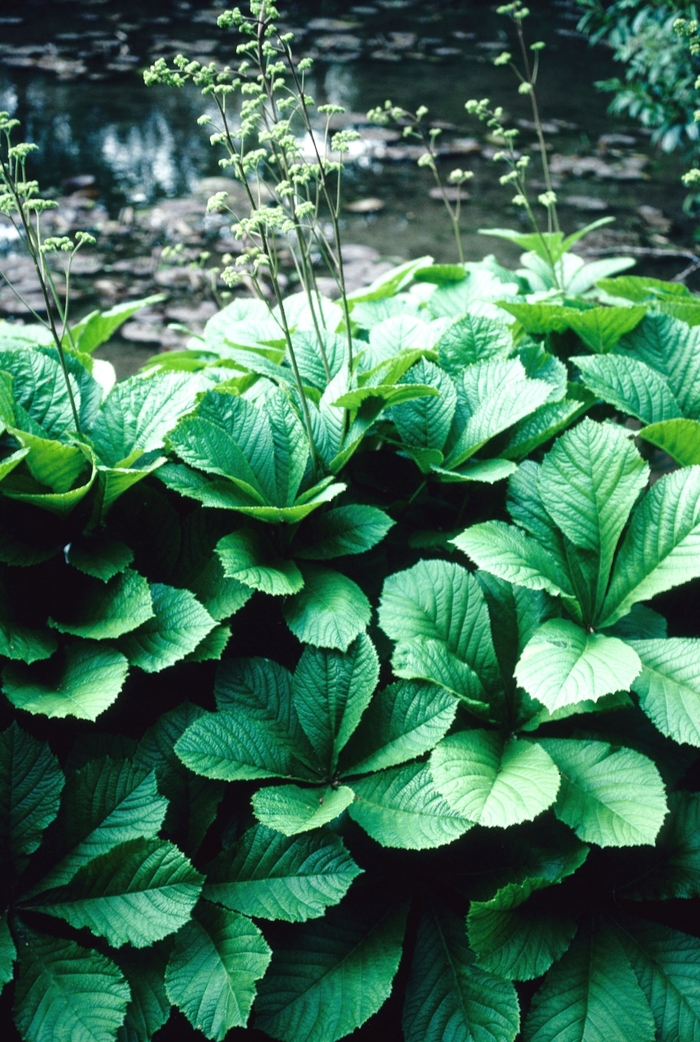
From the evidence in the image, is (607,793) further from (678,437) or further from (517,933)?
(678,437)

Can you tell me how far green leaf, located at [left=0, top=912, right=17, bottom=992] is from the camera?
0.87 metres

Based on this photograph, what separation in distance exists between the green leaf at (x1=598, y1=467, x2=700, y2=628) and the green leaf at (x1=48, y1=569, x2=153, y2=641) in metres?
0.60

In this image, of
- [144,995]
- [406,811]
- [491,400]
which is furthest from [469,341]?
[144,995]

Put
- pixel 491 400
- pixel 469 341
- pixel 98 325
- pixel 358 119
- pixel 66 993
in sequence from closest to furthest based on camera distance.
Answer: pixel 66 993 → pixel 491 400 → pixel 469 341 → pixel 98 325 → pixel 358 119

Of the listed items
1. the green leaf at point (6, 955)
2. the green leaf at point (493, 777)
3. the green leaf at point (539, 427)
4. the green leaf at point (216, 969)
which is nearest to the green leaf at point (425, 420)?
the green leaf at point (539, 427)

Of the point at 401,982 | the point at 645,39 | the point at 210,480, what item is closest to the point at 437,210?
the point at 645,39

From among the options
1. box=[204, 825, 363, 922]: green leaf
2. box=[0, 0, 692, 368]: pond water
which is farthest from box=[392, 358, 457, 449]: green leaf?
box=[0, 0, 692, 368]: pond water

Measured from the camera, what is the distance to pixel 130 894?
0.93 m

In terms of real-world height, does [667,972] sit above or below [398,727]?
below

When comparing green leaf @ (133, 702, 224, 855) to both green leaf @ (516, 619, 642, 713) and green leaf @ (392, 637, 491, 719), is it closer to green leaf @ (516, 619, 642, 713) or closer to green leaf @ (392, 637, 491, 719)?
green leaf @ (392, 637, 491, 719)

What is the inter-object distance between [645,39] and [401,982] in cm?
426

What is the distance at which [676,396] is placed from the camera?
132 cm

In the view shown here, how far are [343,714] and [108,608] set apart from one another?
328 mm

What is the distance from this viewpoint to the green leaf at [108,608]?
0.99 meters
